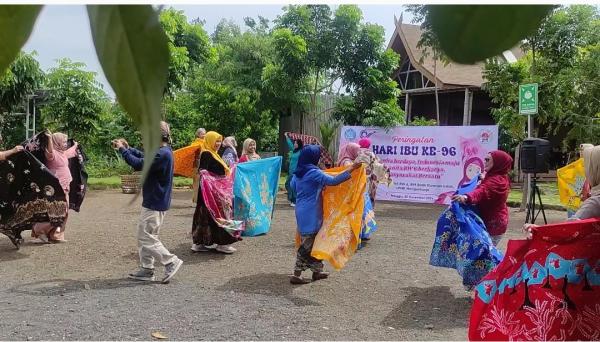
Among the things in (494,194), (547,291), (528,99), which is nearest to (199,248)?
(494,194)

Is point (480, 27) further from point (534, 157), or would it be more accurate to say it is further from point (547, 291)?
point (534, 157)

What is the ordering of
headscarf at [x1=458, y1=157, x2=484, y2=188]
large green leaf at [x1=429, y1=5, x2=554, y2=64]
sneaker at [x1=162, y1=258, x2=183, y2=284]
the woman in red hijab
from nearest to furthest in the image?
large green leaf at [x1=429, y1=5, x2=554, y2=64] → the woman in red hijab → sneaker at [x1=162, y1=258, x2=183, y2=284] → headscarf at [x1=458, y1=157, x2=484, y2=188]

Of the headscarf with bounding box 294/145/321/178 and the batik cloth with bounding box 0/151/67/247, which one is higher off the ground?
the headscarf with bounding box 294/145/321/178

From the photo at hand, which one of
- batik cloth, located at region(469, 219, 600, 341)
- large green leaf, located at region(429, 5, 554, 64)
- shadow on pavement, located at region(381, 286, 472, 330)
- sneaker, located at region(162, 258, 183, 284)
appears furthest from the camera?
sneaker, located at region(162, 258, 183, 284)

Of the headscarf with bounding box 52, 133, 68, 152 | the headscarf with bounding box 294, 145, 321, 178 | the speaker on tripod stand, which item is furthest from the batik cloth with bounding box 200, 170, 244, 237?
the speaker on tripod stand

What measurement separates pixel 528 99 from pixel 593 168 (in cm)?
423

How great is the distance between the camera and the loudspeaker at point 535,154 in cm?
711

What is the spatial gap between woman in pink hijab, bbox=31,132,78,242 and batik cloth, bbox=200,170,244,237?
1532 mm

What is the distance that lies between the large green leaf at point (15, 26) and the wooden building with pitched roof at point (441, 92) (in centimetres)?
1287

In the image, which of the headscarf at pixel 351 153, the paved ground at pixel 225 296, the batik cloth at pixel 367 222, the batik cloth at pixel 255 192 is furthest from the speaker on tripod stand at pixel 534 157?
the batik cloth at pixel 255 192

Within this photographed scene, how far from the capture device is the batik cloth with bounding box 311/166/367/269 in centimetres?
442

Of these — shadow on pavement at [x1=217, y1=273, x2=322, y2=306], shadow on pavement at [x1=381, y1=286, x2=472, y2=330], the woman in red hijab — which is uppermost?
the woman in red hijab

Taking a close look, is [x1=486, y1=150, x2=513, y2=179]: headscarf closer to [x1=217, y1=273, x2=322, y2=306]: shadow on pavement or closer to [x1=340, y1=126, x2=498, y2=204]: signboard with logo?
[x1=217, y1=273, x2=322, y2=306]: shadow on pavement

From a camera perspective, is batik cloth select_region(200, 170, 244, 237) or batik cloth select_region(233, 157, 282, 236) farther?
batik cloth select_region(233, 157, 282, 236)
